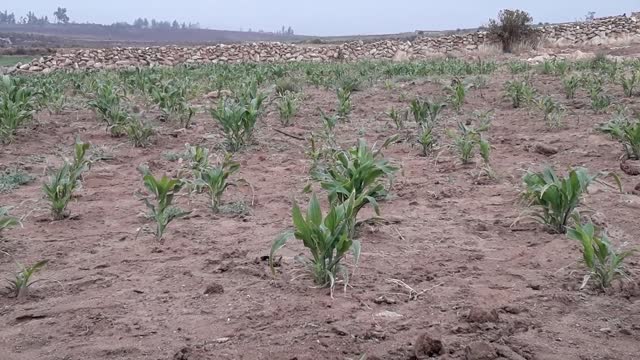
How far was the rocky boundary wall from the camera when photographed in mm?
21562

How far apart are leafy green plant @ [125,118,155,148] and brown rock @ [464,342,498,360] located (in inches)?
171

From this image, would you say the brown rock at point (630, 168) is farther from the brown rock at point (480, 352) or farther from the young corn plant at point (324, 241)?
the brown rock at point (480, 352)

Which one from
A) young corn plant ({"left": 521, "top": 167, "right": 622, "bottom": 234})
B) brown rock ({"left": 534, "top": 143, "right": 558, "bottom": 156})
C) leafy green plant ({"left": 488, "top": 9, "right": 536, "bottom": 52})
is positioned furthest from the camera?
leafy green plant ({"left": 488, "top": 9, "right": 536, "bottom": 52})

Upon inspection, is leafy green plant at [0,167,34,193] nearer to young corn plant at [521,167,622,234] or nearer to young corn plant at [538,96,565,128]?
young corn plant at [521,167,622,234]

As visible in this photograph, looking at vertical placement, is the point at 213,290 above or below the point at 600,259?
below

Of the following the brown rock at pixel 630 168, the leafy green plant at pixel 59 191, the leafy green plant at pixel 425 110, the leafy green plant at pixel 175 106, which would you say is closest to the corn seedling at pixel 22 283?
the leafy green plant at pixel 59 191

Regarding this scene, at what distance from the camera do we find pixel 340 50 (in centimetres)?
2314

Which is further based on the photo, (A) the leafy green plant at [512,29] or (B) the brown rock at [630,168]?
(A) the leafy green plant at [512,29]

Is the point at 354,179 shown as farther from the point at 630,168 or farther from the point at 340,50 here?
the point at 340,50

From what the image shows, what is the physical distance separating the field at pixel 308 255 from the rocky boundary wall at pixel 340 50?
16294 mm

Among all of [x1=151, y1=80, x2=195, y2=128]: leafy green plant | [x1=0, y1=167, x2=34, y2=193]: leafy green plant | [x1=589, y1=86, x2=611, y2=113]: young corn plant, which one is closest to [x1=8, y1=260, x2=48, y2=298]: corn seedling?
[x1=0, y1=167, x2=34, y2=193]: leafy green plant

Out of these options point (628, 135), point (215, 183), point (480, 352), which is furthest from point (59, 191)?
point (628, 135)

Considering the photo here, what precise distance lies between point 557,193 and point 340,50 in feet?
67.9

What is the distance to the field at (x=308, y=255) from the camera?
218cm
